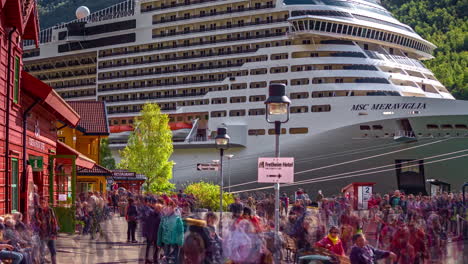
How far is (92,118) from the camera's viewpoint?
1677 inches

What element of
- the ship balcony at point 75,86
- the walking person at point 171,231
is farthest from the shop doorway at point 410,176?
the walking person at point 171,231

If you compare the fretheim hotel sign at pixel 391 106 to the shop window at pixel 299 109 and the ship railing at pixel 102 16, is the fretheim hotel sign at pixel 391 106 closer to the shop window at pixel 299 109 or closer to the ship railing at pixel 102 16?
the shop window at pixel 299 109

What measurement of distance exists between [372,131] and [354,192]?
731 inches

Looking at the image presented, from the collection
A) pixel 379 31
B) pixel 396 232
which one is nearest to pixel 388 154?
pixel 379 31

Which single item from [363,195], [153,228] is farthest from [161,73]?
[153,228]

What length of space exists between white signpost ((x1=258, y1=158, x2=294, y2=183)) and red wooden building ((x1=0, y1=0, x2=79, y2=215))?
17.5ft

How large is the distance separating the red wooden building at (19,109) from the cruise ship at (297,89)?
83.9 feet

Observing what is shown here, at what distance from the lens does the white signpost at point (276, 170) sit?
1452 cm

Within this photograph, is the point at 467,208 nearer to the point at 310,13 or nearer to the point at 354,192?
the point at 354,192

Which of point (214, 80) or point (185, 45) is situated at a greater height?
point (185, 45)

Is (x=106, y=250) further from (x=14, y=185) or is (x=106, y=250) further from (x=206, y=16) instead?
(x=206, y=16)

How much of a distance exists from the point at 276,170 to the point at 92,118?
2920 cm

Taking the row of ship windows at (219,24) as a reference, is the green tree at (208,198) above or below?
below

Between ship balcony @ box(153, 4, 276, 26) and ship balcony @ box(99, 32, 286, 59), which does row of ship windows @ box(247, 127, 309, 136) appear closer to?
ship balcony @ box(99, 32, 286, 59)
